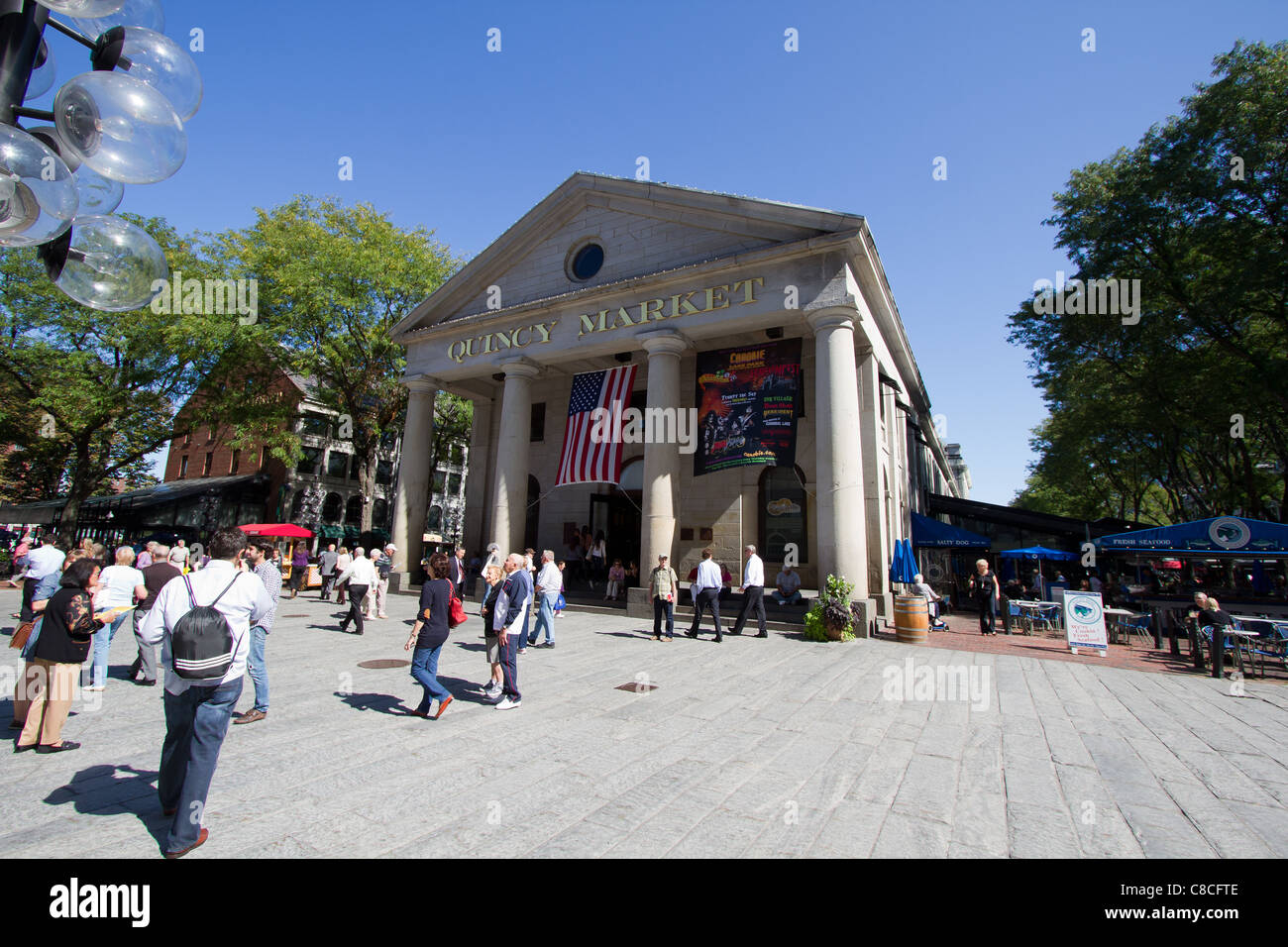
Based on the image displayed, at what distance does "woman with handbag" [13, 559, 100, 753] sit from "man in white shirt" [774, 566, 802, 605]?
13.9 m

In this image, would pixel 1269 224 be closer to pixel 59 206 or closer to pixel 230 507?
pixel 59 206

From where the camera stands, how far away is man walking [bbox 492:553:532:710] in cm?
678

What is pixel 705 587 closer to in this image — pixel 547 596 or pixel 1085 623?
pixel 547 596

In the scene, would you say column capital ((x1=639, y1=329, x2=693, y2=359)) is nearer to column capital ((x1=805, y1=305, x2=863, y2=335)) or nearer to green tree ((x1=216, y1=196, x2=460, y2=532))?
column capital ((x1=805, y1=305, x2=863, y2=335))

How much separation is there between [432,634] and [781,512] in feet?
46.8

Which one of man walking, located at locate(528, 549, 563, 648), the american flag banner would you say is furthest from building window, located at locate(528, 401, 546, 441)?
man walking, located at locate(528, 549, 563, 648)

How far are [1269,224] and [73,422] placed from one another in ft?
151

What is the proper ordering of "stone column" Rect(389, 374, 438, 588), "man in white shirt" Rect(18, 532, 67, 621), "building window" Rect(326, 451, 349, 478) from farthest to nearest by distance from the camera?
"building window" Rect(326, 451, 349, 478) < "stone column" Rect(389, 374, 438, 588) < "man in white shirt" Rect(18, 532, 67, 621)

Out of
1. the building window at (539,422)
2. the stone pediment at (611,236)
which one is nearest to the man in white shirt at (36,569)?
the stone pediment at (611,236)

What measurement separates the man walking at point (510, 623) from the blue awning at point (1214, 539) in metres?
15.2

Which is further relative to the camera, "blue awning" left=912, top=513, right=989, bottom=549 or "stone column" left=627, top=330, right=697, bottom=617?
"blue awning" left=912, top=513, right=989, bottom=549

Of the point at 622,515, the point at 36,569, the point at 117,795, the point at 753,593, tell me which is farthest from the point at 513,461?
the point at 117,795

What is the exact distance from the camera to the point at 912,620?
12422mm

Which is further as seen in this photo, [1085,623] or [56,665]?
[1085,623]
